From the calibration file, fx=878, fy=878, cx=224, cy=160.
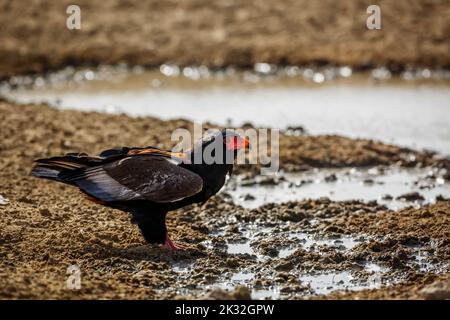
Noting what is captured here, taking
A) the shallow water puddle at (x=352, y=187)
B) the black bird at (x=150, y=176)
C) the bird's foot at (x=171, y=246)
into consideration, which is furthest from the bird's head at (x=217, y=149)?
the shallow water puddle at (x=352, y=187)

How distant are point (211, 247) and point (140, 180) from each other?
1107 millimetres

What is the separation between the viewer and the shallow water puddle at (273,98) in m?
14.0

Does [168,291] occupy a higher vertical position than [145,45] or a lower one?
lower

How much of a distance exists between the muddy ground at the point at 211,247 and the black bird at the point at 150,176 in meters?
0.45

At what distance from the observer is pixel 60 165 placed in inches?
318

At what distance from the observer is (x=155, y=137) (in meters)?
12.2

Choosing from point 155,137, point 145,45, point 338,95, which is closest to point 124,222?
point 155,137

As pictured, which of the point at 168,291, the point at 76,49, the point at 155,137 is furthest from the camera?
the point at 76,49

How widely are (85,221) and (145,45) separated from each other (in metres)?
11.3

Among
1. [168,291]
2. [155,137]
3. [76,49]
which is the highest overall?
[76,49]

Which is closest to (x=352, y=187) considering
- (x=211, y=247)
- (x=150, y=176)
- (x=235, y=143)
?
(x=211, y=247)

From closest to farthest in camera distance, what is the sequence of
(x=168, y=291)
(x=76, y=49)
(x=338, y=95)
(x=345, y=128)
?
1. (x=168, y=291)
2. (x=345, y=128)
3. (x=338, y=95)
4. (x=76, y=49)
